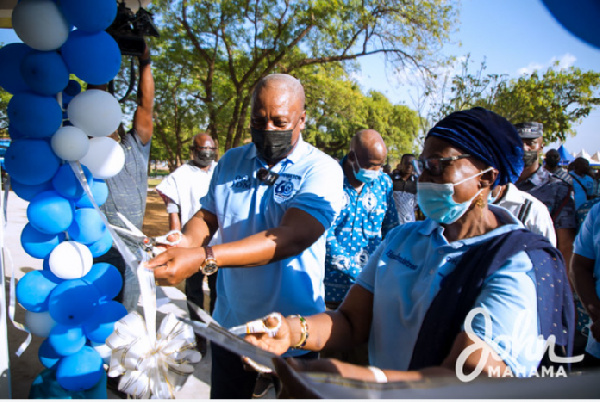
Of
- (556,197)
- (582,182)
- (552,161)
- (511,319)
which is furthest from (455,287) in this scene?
(552,161)

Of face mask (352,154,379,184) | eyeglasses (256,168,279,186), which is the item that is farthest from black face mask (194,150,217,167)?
eyeglasses (256,168,279,186)

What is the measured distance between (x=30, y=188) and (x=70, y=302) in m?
0.62

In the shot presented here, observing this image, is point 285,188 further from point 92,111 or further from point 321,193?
point 92,111

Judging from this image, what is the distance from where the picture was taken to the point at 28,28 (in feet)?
6.22

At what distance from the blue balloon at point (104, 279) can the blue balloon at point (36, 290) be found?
6.2 inches

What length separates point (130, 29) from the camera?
7.83 ft

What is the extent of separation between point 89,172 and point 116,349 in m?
1.21

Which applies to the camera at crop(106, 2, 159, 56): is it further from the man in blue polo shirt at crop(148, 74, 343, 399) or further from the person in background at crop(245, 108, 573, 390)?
the person in background at crop(245, 108, 573, 390)

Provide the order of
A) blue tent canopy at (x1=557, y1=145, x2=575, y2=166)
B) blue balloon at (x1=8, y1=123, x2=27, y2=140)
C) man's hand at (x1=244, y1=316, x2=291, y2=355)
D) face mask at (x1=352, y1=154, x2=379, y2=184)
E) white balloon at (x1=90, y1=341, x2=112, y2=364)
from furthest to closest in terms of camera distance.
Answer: blue tent canopy at (x1=557, y1=145, x2=575, y2=166) < face mask at (x1=352, y1=154, x2=379, y2=184) < white balloon at (x1=90, y1=341, x2=112, y2=364) < blue balloon at (x1=8, y1=123, x2=27, y2=140) < man's hand at (x1=244, y1=316, x2=291, y2=355)

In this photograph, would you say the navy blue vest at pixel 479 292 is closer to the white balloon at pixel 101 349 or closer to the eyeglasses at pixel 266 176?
the eyeglasses at pixel 266 176

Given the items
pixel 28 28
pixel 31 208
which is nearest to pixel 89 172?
pixel 31 208

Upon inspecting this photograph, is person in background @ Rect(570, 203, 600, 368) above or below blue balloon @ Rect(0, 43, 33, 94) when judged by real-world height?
below

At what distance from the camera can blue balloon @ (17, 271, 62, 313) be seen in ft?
7.05

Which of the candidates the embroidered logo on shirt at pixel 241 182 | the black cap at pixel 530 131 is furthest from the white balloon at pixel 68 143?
the black cap at pixel 530 131
